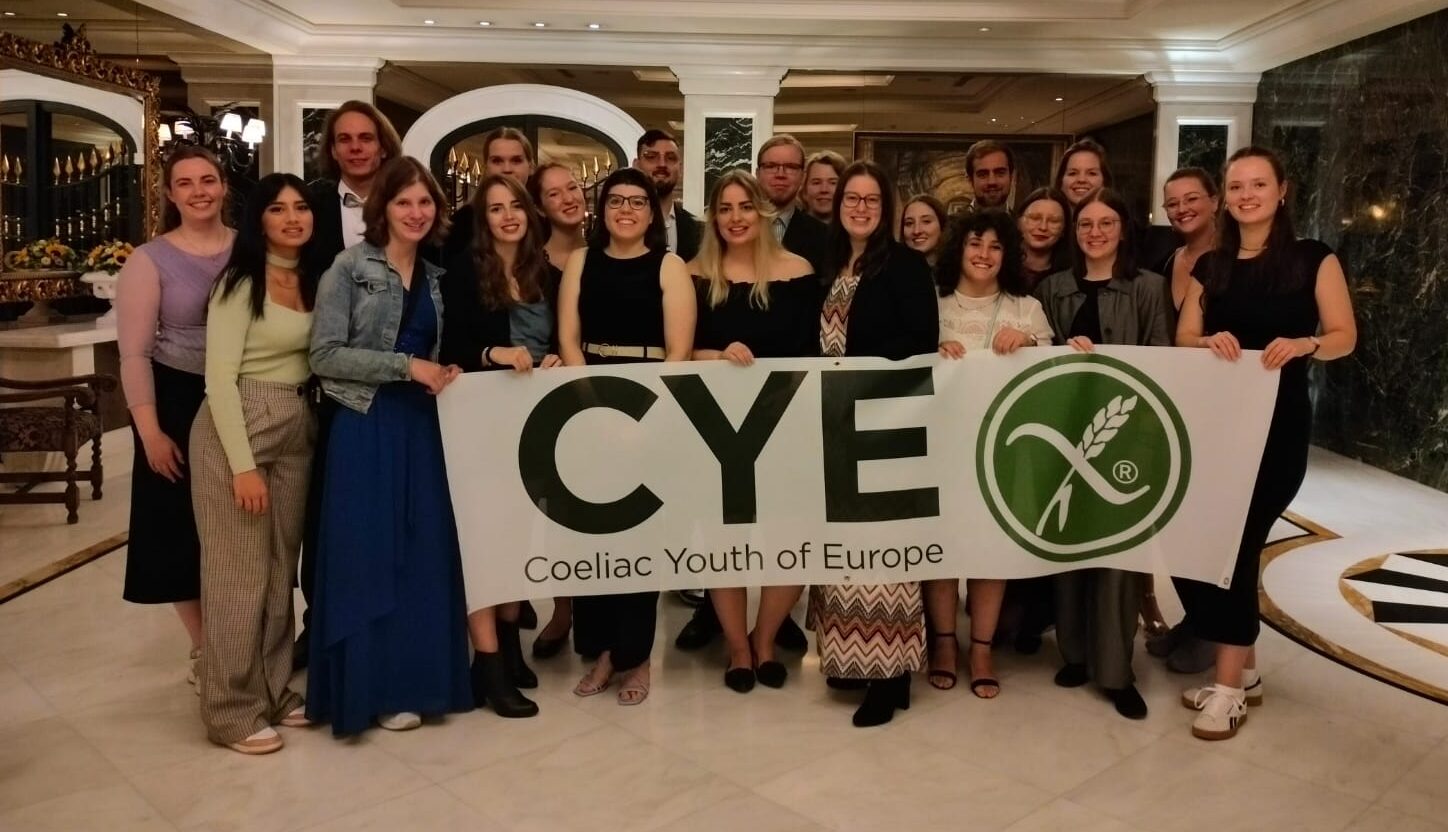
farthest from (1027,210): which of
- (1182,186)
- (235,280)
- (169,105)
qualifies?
(169,105)

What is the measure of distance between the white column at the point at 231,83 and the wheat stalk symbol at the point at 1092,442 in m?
7.29

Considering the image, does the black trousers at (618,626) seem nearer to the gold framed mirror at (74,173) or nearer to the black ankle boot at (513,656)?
the black ankle boot at (513,656)

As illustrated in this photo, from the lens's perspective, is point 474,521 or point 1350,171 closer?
point 474,521

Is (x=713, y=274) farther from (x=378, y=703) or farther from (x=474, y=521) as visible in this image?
(x=378, y=703)

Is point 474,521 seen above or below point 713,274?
below

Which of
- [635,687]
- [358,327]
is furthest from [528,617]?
[358,327]

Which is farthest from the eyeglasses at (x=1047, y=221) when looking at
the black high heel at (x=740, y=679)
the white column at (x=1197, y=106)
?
the white column at (x=1197, y=106)

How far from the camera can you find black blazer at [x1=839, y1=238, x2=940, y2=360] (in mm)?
3039

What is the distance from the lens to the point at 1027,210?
345 cm

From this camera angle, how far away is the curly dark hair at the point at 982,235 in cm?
310

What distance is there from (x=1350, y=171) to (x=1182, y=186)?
4984mm

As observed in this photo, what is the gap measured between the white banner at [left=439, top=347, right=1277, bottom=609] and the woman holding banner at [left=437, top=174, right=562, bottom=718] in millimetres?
185

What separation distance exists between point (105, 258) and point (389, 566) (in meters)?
5.15

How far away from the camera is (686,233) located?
4184mm
